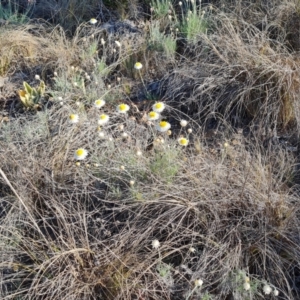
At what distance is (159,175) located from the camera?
2.56m

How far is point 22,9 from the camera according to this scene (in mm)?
4668

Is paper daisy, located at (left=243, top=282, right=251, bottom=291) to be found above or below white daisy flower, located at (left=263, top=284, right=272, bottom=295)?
above

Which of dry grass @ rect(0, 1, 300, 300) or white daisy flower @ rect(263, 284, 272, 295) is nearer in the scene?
white daisy flower @ rect(263, 284, 272, 295)

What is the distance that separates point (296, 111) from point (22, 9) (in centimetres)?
292

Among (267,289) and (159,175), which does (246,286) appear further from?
(159,175)

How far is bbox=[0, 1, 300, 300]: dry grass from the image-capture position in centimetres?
224

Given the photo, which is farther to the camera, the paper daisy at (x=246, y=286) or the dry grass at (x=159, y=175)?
the dry grass at (x=159, y=175)

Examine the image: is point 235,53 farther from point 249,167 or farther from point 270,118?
point 249,167

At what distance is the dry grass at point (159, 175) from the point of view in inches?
88.4

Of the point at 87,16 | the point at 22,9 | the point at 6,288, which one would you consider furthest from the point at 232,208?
the point at 22,9

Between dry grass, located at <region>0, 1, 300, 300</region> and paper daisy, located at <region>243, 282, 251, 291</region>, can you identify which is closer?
paper daisy, located at <region>243, 282, 251, 291</region>

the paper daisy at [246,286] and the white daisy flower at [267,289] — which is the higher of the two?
the paper daisy at [246,286]

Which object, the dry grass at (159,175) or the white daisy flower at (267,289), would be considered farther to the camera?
the dry grass at (159,175)

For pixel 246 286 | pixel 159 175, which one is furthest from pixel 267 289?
pixel 159 175
